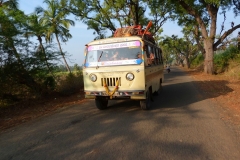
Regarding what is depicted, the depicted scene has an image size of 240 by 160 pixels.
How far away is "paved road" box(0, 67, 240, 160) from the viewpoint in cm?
380

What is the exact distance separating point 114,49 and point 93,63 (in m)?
0.83

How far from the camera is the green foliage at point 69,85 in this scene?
36.8 ft

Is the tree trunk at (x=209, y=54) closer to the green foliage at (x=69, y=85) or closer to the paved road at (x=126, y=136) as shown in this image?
the green foliage at (x=69, y=85)

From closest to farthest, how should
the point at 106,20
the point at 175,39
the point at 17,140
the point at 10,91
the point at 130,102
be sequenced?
the point at 17,140
the point at 130,102
the point at 10,91
the point at 106,20
the point at 175,39

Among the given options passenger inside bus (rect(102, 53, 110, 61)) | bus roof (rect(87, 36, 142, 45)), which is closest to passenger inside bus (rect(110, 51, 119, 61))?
passenger inside bus (rect(102, 53, 110, 61))

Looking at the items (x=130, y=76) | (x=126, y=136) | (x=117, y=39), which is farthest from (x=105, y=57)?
(x=126, y=136)

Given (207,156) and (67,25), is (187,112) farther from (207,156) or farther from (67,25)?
(67,25)

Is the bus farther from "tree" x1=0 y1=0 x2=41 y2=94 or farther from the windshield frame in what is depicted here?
"tree" x1=0 y1=0 x2=41 y2=94

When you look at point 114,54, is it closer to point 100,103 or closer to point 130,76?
point 130,76

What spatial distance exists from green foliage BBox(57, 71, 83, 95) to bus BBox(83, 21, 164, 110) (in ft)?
15.8

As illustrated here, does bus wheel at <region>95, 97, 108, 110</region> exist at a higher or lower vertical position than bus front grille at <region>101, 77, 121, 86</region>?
lower


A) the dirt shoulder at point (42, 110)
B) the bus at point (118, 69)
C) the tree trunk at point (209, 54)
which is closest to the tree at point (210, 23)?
the tree trunk at point (209, 54)

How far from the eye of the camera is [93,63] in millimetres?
6789

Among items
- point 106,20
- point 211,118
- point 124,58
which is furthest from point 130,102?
point 106,20
